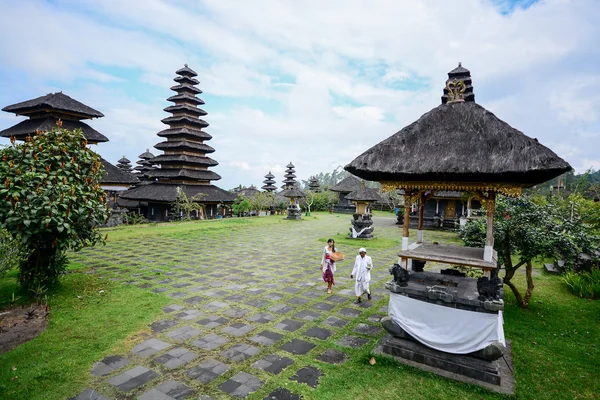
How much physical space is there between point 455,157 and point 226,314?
19.7 feet

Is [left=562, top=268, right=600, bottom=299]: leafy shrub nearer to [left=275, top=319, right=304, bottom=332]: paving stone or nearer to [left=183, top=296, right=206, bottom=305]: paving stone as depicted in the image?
[left=275, top=319, right=304, bottom=332]: paving stone

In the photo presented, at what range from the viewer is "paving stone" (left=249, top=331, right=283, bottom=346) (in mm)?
6461

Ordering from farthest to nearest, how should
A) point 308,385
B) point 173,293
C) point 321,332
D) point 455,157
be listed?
point 173,293, point 321,332, point 455,157, point 308,385

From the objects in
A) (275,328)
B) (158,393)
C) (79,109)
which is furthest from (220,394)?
(79,109)

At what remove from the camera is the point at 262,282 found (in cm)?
1042

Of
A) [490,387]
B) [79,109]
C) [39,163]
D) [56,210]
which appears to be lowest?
[490,387]

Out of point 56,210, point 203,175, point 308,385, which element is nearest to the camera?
point 308,385

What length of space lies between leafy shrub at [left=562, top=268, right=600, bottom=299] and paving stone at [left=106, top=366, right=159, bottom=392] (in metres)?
11.3

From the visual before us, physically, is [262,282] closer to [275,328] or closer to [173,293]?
[173,293]

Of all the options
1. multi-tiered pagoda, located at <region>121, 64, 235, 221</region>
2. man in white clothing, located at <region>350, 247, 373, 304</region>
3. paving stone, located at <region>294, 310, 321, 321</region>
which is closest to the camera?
paving stone, located at <region>294, 310, 321, 321</region>

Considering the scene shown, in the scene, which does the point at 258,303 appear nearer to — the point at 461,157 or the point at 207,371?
the point at 207,371

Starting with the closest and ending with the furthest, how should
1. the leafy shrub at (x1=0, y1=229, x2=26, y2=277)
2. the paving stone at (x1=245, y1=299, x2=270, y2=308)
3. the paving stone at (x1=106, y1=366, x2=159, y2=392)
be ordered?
the paving stone at (x1=106, y1=366, x2=159, y2=392) < the leafy shrub at (x1=0, y1=229, x2=26, y2=277) < the paving stone at (x1=245, y1=299, x2=270, y2=308)

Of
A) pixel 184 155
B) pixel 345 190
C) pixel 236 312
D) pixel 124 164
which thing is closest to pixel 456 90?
pixel 236 312

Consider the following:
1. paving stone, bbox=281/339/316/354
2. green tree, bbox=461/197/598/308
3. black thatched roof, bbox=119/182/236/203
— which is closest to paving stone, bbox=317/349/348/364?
paving stone, bbox=281/339/316/354
